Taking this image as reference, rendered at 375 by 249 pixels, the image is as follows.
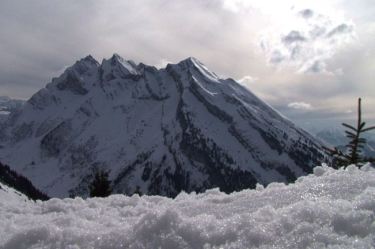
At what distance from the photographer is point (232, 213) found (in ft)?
23.1

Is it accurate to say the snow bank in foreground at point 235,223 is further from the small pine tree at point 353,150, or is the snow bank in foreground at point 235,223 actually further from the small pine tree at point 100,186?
the small pine tree at point 100,186

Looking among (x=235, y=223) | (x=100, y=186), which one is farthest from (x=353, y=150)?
(x=100, y=186)

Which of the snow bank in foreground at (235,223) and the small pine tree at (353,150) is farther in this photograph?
the small pine tree at (353,150)

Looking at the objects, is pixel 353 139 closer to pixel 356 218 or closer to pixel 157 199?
pixel 157 199

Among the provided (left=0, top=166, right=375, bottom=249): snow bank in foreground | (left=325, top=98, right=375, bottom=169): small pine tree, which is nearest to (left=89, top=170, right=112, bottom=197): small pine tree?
(left=325, top=98, right=375, bottom=169): small pine tree

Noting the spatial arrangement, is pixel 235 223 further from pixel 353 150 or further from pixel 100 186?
pixel 100 186

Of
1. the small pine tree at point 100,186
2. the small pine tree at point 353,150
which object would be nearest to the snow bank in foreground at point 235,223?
the small pine tree at point 353,150

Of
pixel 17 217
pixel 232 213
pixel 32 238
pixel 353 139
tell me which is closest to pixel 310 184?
pixel 232 213

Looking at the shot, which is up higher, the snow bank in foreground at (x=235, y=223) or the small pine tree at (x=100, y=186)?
the snow bank in foreground at (x=235, y=223)

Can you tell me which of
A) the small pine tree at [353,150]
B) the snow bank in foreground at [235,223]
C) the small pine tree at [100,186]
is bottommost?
the small pine tree at [100,186]

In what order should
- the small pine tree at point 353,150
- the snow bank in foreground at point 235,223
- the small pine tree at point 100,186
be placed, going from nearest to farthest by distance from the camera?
the snow bank in foreground at point 235,223 < the small pine tree at point 353,150 < the small pine tree at point 100,186

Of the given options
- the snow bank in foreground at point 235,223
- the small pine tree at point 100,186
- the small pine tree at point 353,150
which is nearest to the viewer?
the snow bank in foreground at point 235,223

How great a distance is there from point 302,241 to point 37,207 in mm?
5502

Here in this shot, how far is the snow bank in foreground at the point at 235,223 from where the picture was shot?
552 cm
